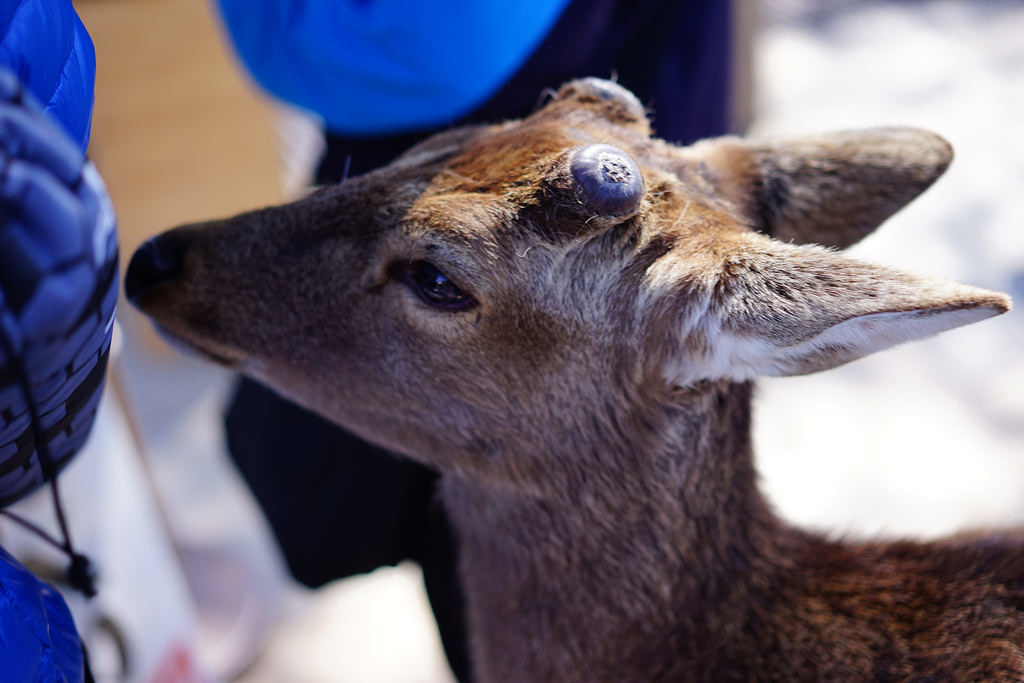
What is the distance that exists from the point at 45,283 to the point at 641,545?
1.58 metres

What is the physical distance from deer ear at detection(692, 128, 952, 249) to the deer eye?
80 centimetres

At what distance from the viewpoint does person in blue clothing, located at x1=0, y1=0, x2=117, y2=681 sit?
1.20 metres

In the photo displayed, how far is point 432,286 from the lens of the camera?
2.15m

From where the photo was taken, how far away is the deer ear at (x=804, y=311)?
168 cm

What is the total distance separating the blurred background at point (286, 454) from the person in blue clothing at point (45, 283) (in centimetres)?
142

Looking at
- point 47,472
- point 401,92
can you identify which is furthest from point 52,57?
point 401,92

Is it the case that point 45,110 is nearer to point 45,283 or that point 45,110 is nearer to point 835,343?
point 45,283

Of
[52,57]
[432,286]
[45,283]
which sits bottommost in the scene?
[432,286]

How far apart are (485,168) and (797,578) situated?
51.9 inches

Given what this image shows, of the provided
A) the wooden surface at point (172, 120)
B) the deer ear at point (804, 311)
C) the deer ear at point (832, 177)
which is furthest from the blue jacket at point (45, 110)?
the wooden surface at point (172, 120)

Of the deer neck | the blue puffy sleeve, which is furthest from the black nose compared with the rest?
the deer neck

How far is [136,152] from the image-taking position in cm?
521

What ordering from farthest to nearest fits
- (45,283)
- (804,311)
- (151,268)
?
(151,268) → (804,311) → (45,283)

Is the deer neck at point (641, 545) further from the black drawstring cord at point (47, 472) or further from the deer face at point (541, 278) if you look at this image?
the black drawstring cord at point (47, 472)
